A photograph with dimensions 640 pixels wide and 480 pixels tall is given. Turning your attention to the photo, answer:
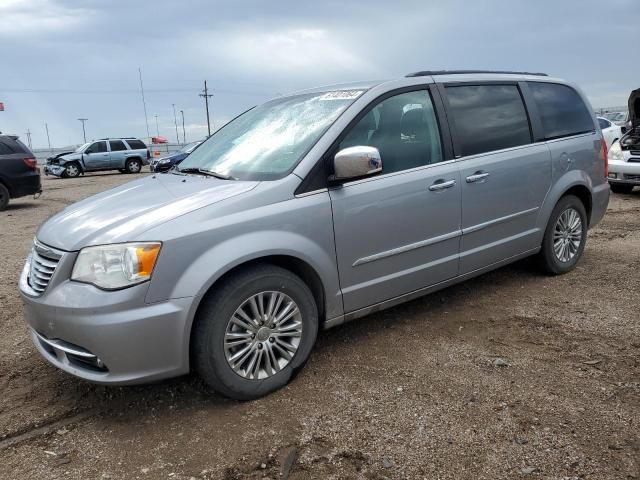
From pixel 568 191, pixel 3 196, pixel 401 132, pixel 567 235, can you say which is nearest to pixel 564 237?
pixel 567 235

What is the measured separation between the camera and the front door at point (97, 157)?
82.0ft

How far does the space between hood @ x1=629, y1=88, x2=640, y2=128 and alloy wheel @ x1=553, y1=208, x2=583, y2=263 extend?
662 cm

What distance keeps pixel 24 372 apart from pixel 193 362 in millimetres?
1426

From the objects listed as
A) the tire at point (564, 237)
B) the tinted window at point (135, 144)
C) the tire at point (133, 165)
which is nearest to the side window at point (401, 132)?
the tire at point (564, 237)

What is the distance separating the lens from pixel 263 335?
2.95 metres

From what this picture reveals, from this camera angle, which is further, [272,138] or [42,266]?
[272,138]

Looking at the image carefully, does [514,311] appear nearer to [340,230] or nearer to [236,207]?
[340,230]

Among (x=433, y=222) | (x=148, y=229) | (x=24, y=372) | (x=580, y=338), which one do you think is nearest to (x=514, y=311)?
(x=580, y=338)

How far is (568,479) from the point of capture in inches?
87.9

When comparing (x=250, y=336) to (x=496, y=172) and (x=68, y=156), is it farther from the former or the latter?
(x=68, y=156)

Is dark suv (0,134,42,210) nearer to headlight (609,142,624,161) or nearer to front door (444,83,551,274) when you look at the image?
front door (444,83,551,274)

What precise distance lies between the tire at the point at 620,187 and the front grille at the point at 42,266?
33.8ft

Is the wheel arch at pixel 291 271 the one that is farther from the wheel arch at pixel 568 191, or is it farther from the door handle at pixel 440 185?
the wheel arch at pixel 568 191

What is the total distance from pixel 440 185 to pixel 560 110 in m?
1.90
